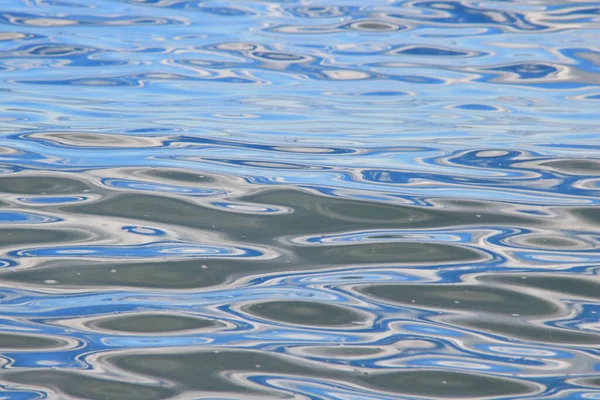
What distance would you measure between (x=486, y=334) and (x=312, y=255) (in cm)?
56

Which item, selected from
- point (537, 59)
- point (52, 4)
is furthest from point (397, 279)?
point (52, 4)

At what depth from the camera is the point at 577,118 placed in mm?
3629

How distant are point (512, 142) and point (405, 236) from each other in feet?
3.43

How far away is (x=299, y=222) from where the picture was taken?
2.51 meters

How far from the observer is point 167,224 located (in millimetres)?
2465

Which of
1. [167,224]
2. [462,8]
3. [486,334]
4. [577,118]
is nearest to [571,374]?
[486,334]

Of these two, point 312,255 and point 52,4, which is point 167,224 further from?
point 52,4

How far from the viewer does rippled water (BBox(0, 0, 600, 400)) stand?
179cm

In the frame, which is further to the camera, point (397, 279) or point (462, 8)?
point (462, 8)

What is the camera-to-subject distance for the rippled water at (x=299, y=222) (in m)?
1.79

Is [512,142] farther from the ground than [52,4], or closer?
closer

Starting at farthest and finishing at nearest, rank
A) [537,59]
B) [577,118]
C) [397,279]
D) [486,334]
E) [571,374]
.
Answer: [537,59] → [577,118] → [397,279] → [486,334] → [571,374]

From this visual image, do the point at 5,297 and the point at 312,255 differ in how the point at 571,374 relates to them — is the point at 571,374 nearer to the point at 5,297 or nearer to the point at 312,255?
the point at 312,255

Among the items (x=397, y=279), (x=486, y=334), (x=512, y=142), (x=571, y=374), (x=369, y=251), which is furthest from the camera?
(x=512, y=142)
